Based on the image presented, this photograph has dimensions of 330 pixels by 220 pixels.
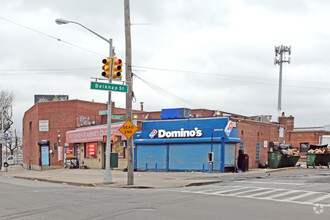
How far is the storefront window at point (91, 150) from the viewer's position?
38169 millimetres

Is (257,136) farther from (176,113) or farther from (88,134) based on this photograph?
(88,134)

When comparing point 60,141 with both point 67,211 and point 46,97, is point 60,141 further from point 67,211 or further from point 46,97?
point 67,211

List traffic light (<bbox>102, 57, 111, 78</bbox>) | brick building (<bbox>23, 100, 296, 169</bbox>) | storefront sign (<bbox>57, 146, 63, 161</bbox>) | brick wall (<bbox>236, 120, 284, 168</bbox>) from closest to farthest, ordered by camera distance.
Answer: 1. traffic light (<bbox>102, 57, 111, 78</bbox>)
2. brick wall (<bbox>236, 120, 284, 168</bbox>)
3. brick building (<bbox>23, 100, 296, 169</bbox>)
4. storefront sign (<bbox>57, 146, 63, 161</bbox>)

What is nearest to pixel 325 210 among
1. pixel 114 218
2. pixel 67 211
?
pixel 114 218

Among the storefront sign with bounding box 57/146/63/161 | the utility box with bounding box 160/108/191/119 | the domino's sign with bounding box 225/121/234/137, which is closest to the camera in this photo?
the domino's sign with bounding box 225/121/234/137

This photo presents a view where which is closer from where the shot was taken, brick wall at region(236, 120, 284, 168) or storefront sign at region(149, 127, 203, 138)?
storefront sign at region(149, 127, 203, 138)

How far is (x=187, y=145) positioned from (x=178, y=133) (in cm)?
119

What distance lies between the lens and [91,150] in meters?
38.8

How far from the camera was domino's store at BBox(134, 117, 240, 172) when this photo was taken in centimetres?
2850

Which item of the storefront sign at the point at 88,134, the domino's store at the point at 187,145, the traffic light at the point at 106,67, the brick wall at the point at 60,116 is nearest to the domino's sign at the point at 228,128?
the domino's store at the point at 187,145

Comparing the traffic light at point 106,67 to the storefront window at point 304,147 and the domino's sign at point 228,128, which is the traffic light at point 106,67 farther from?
the storefront window at point 304,147

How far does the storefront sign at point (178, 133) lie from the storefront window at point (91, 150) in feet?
29.6

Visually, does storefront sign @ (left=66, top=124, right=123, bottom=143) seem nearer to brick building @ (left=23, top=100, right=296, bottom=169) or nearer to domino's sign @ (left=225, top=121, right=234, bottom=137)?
brick building @ (left=23, top=100, right=296, bottom=169)

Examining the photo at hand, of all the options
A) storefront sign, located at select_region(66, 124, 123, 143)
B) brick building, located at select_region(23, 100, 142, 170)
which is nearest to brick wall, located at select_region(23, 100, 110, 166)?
brick building, located at select_region(23, 100, 142, 170)
